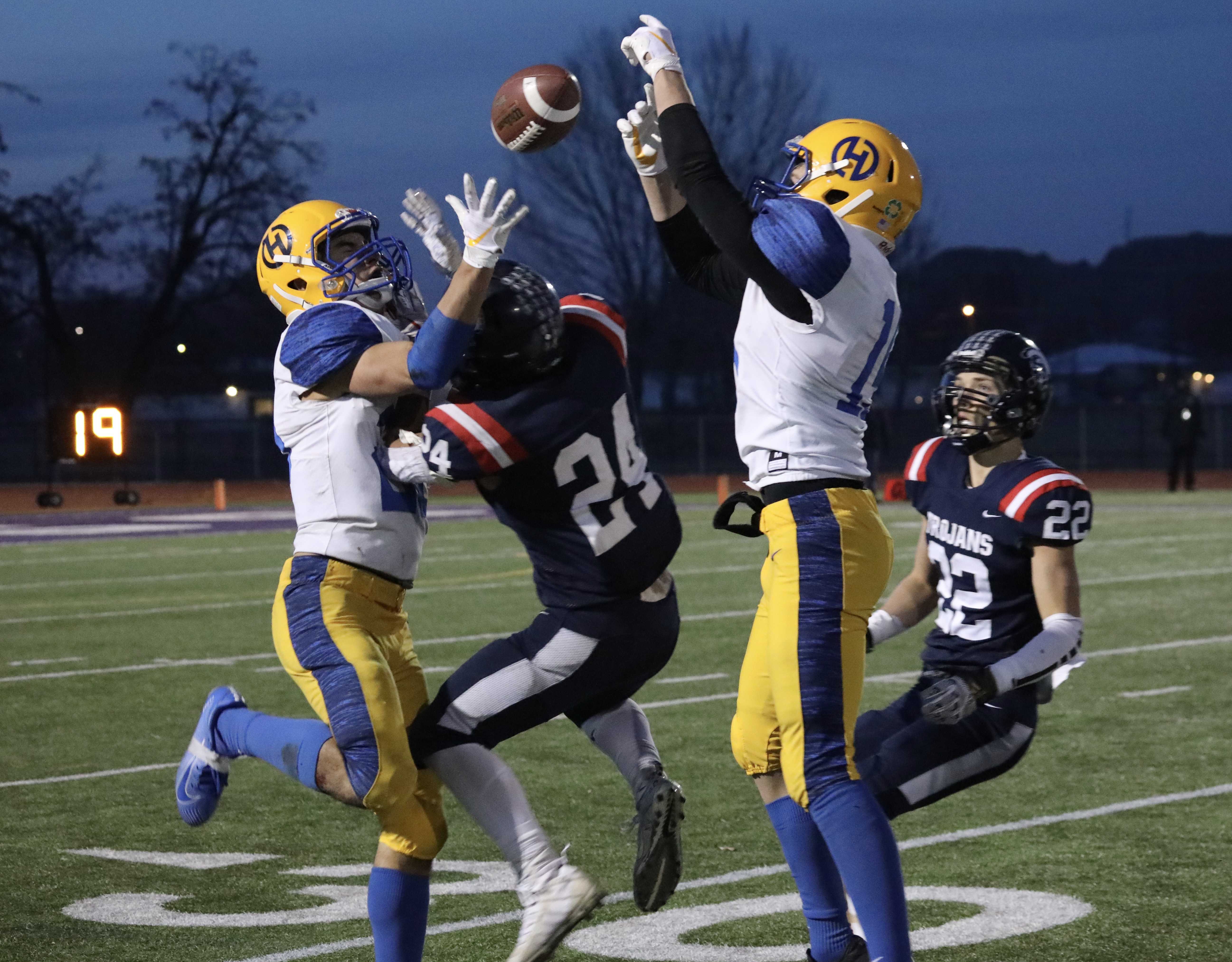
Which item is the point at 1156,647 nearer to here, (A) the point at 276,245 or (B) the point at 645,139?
(B) the point at 645,139

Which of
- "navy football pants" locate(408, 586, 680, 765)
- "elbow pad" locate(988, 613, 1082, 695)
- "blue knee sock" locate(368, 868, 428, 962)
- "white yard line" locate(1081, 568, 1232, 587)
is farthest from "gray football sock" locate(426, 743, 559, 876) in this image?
"white yard line" locate(1081, 568, 1232, 587)

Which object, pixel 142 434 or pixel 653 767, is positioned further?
pixel 142 434

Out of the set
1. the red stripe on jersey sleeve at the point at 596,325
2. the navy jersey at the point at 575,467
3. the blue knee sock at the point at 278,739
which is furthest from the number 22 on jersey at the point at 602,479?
the blue knee sock at the point at 278,739

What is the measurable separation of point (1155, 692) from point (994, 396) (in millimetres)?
4441

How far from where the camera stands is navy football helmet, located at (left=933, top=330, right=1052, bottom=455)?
4.15 m

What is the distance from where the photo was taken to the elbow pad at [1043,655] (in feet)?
12.4

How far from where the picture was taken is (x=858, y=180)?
3705mm

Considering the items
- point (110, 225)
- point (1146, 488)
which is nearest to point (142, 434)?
point (110, 225)

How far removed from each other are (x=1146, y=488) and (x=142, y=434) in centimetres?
2289

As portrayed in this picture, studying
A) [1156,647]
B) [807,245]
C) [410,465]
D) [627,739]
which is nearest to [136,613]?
[1156,647]

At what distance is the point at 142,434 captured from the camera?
41281mm

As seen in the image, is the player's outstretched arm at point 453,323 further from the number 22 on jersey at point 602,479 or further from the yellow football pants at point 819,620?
the yellow football pants at point 819,620

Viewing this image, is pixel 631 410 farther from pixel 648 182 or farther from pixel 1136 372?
pixel 1136 372

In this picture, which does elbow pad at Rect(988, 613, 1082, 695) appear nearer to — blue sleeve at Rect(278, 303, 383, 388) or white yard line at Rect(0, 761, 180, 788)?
blue sleeve at Rect(278, 303, 383, 388)
